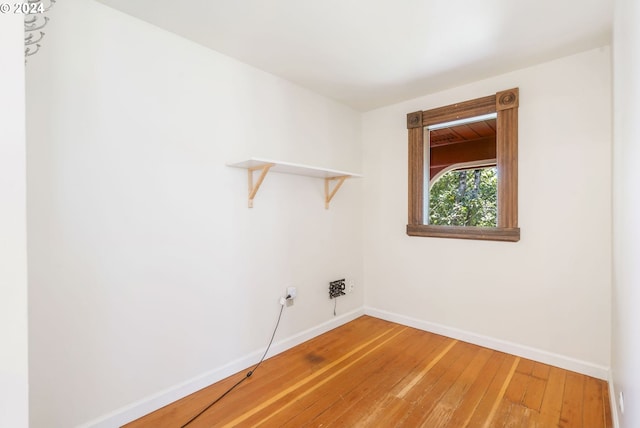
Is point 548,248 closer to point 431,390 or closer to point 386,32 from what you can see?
point 431,390

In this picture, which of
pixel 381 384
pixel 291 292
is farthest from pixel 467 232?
pixel 291 292

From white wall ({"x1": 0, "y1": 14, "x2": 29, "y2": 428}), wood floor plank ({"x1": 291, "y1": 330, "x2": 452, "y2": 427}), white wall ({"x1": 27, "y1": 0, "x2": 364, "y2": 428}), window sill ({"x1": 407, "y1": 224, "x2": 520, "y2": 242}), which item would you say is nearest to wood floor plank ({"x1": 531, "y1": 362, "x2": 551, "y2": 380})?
wood floor plank ({"x1": 291, "y1": 330, "x2": 452, "y2": 427})

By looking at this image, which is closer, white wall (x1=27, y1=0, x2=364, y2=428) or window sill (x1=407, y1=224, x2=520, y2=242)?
white wall (x1=27, y1=0, x2=364, y2=428)

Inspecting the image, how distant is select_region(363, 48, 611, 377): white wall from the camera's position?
2100 mm

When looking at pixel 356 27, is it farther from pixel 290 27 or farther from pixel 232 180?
pixel 232 180

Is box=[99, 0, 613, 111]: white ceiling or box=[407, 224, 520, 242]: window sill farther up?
box=[99, 0, 613, 111]: white ceiling

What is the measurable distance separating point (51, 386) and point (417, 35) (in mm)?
2850

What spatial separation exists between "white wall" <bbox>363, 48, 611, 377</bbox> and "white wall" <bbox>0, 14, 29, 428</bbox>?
282cm

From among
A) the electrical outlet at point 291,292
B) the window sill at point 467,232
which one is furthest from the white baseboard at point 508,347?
the electrical outlet at point 291,292

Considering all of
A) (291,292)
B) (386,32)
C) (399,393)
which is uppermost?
(386,32)

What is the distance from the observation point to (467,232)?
8.79ft

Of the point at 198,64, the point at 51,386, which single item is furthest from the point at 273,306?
the point at 198,64

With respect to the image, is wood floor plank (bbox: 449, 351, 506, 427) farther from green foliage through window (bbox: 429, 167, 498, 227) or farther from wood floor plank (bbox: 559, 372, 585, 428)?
green foliage through window (bbox: 429, 167, 498, 227)

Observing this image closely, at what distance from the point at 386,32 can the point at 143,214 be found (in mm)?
1889
